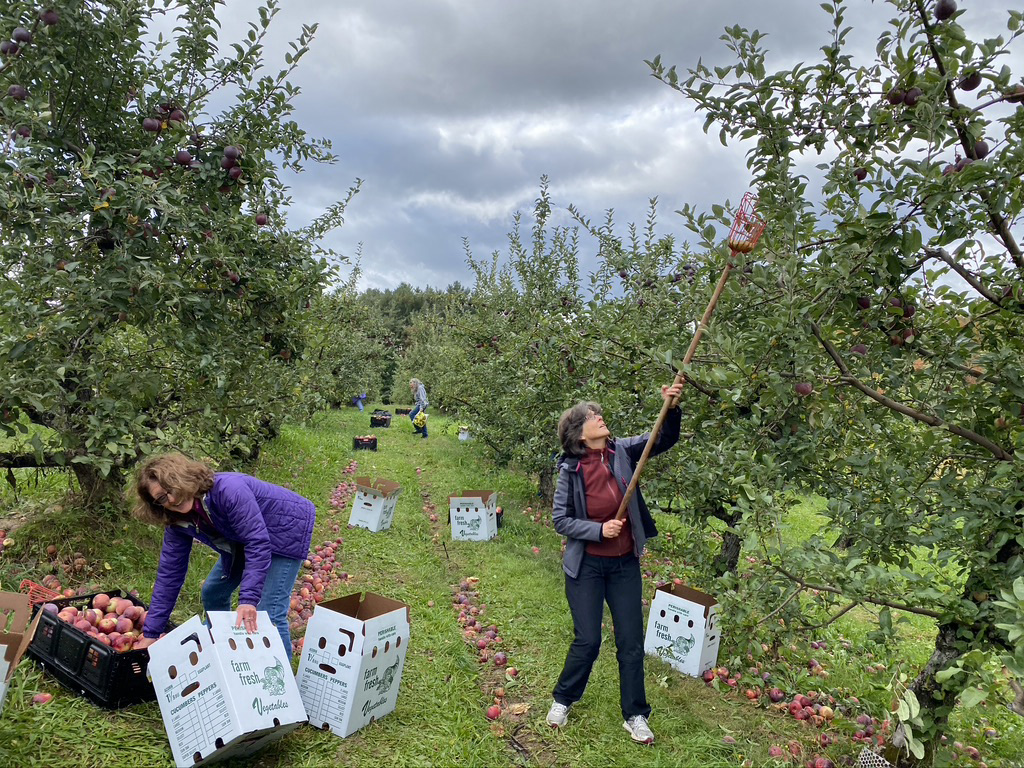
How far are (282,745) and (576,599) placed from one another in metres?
1.79

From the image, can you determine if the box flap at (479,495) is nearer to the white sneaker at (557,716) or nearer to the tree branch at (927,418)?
the white sneaker at (557,716)

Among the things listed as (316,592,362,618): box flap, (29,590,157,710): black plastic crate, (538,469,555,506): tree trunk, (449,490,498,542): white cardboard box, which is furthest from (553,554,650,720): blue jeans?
(538,469,555,506): tree trunk

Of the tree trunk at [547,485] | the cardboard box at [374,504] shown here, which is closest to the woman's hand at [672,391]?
the cardboard box at [374,504]

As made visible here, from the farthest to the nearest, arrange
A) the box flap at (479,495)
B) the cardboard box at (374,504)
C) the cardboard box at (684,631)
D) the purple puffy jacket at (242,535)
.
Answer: the box flap at (479,495) < the cardboard box at (374,504) < the cardboard box at (684,631) < the purple puffy jacket at (242,535)

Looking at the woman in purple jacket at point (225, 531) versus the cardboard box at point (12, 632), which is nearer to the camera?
the cardboard box at point (12, 632)

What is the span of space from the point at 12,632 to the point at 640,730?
333 centimetres

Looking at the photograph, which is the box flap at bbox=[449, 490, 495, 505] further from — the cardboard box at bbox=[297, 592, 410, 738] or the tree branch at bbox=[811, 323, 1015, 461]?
the tree branch at bbox=[811, 323, 1015, 461]

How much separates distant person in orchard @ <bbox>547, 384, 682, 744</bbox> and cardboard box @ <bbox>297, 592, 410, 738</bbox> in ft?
3.60

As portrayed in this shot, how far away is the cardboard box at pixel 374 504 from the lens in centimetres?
756

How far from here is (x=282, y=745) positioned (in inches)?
132

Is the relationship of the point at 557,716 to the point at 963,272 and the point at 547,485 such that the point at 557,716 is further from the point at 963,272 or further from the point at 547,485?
the point at 547,485

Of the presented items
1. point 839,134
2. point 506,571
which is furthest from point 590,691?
point 839,134

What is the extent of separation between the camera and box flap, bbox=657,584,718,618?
15.0 ft

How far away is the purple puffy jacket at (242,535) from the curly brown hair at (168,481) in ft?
0.32
